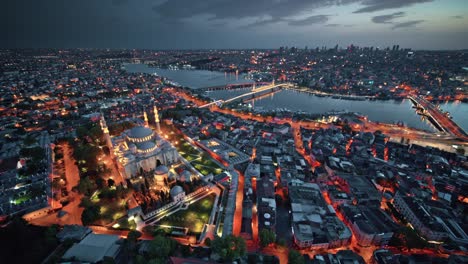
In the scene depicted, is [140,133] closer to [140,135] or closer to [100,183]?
[140,135]

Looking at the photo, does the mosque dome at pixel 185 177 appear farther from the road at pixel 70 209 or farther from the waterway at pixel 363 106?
the waterway at pixel 363 106

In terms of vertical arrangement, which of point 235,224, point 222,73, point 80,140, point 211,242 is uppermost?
point 222,73

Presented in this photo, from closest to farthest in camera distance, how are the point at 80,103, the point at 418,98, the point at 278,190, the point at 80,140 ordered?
the point at 278,190, the point at 80,140, the point at 80,103, the point at 418,98

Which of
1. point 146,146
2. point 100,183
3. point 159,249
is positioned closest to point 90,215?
point 100,183

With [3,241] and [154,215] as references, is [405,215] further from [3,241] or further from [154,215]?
[3,241]

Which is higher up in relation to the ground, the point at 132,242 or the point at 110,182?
the point at 110,182

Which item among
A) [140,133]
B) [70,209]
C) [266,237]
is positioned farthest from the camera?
[140,133]

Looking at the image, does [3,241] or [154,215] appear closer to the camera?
[3,241]

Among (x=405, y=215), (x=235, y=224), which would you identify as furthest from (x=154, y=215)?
(x=405, y=215)

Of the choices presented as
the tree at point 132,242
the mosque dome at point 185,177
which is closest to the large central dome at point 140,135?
the mosque dome at point 185,177
